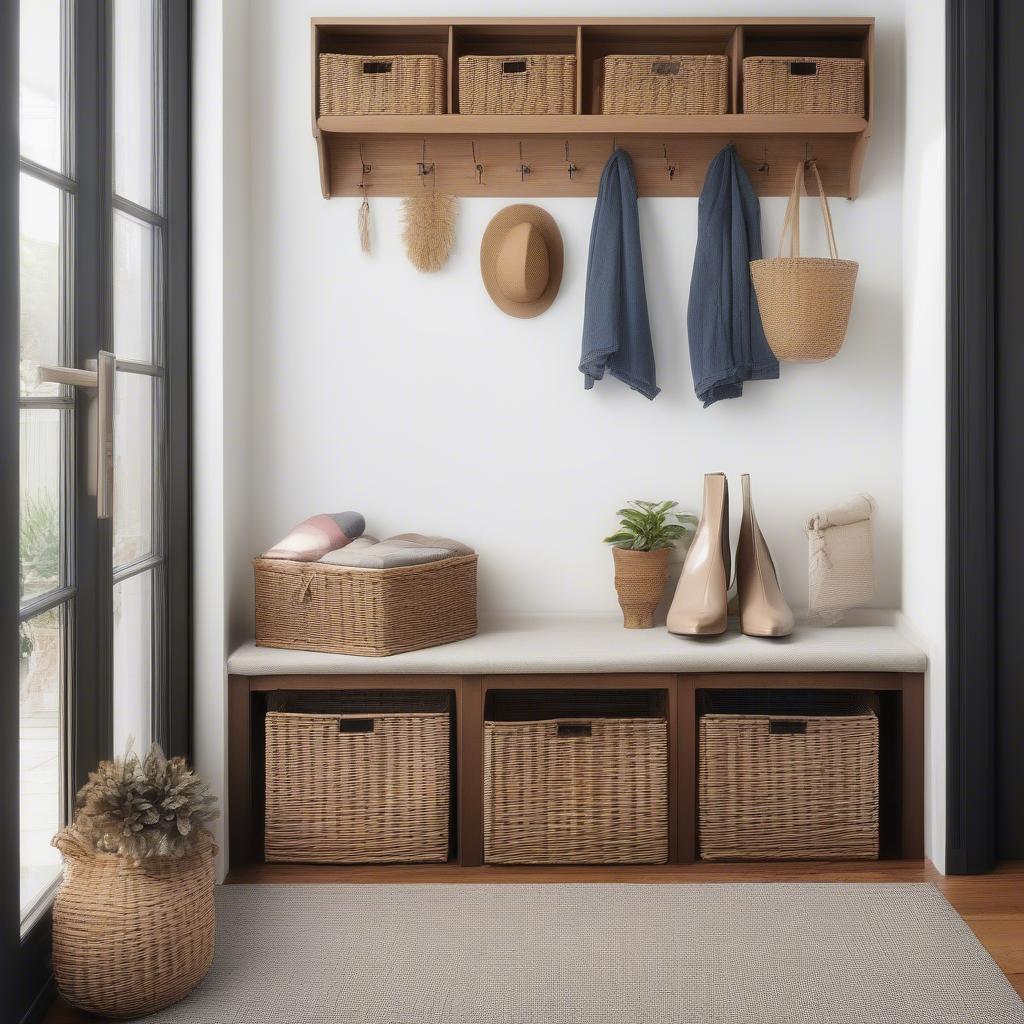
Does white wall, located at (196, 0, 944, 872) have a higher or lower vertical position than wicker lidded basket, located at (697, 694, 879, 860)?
higher

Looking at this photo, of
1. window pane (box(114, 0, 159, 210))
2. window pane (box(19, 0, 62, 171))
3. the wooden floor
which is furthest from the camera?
the wooden floor

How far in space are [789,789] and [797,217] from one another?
1445 mm

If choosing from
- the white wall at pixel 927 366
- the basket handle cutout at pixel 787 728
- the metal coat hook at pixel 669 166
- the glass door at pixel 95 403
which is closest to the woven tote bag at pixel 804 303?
the white wall at pixel 927 366

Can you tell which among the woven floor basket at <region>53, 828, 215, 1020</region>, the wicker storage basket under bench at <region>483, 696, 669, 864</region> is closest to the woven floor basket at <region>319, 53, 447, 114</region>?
the wicker storage basket under bench at <region>483, 696, 669, 864</region>

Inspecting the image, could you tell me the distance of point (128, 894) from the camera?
1.85m

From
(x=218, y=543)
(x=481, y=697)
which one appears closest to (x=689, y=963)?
(x=481, y=697)

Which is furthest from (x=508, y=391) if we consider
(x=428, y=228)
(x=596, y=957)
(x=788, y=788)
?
(x=596, y=957)

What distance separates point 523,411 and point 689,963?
1.47m

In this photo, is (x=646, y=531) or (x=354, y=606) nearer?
(x=354, y=606)

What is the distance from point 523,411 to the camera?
9.59 feet

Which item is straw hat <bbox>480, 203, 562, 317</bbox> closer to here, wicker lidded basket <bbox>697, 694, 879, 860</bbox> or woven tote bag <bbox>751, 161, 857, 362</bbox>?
woven tote bag <bbox>751, 161, 857, 362</bbox>

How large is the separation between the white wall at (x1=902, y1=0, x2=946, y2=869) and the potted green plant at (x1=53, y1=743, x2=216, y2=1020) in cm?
170

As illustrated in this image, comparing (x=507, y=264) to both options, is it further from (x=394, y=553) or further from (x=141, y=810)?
(x=141, y=810)

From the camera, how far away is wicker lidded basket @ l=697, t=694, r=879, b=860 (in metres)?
2.56
